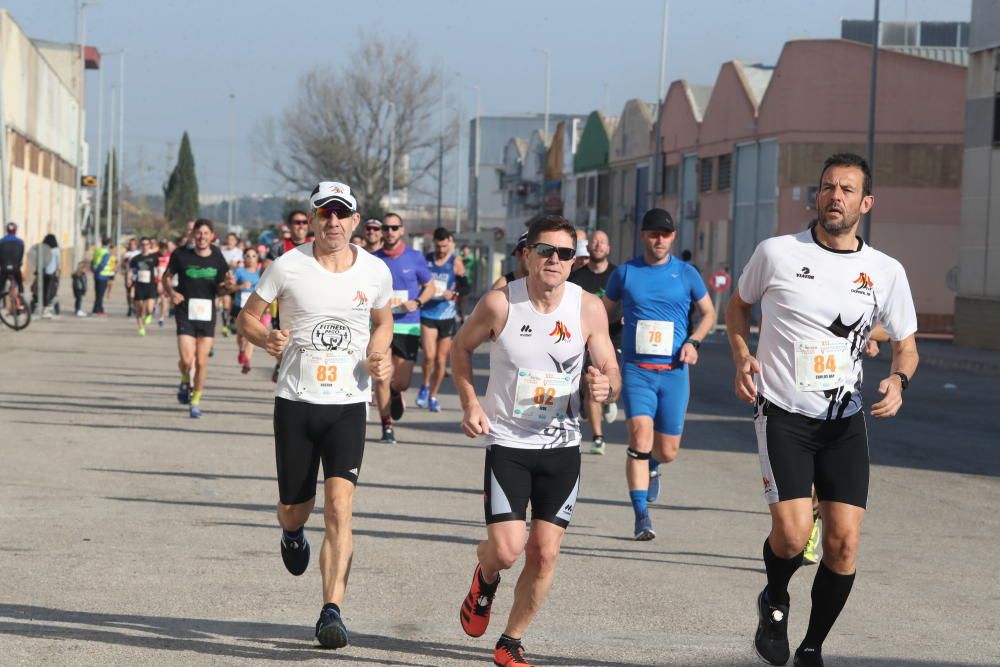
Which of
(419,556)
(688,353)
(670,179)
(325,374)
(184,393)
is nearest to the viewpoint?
(325,374)

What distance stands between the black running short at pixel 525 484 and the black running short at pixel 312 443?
3.07ft

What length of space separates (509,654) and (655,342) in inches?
164

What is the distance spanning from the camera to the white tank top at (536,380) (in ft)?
20.5

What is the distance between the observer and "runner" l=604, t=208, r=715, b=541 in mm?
9828

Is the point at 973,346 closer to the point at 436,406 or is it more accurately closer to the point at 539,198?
the point at 436,406

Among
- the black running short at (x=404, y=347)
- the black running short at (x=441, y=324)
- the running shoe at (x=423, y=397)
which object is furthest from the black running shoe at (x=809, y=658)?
the running shoe at (x=423, y=397)

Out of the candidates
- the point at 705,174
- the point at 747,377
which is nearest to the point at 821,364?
the point at 747,377

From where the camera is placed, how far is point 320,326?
7156 mm

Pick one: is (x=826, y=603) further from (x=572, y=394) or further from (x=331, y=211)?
(x=331, y=211)

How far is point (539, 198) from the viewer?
9131cm

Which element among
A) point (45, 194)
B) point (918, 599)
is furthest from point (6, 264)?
point (45, 194)

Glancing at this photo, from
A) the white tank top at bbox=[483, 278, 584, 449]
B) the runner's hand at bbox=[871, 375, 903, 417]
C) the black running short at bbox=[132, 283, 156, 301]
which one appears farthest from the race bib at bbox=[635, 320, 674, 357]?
the black running short at bbox=[132, 283, 156, 301]

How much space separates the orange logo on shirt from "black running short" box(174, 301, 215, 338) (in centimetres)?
1020

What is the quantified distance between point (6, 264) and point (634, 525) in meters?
21.9
